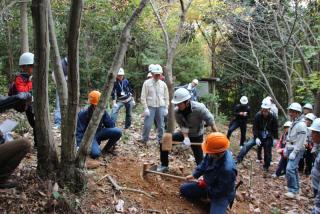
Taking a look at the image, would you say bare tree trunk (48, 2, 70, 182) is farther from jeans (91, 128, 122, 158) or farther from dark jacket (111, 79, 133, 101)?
dark jacket (111, 79, 133, 101)

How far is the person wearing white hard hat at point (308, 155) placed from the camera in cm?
919

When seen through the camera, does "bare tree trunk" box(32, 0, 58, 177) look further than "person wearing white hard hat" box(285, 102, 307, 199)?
No

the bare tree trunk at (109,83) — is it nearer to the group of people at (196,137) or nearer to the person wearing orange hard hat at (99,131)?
the group of people at (196,137)

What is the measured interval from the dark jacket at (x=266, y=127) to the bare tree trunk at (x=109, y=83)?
591 centimetres

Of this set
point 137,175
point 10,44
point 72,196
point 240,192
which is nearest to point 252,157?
point 240,192

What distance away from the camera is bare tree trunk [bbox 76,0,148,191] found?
177 inches

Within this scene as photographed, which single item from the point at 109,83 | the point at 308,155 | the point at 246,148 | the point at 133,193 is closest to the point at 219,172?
the point at 133,193

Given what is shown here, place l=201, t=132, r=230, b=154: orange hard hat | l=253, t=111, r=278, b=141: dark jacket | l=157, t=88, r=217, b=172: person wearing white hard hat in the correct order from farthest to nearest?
1. l=253, t=111, r=278, b=141: dark jacket
2. l=157, t=88, r=217, b=172: person wearing white hard hat
3. l=201, t=132, r=230, b=154: orange hard hat

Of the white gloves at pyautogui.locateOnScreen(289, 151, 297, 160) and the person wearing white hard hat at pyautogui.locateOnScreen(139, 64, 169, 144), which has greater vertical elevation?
the person wearing white hard hat at pyautogui.locateOnScreen(139, 64, 169, 144)

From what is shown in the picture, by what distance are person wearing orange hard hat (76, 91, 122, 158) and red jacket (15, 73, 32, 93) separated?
1.15 meters

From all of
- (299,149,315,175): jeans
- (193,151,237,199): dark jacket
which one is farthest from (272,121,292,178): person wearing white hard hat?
(193,151,237,199): dark jacket

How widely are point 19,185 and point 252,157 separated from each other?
27.8 feet

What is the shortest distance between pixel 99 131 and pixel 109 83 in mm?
3016

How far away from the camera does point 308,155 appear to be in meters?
9.70
